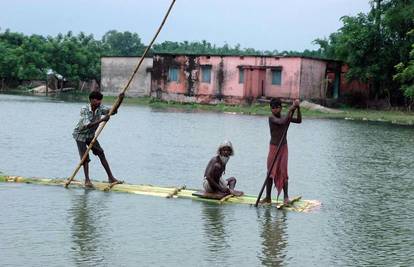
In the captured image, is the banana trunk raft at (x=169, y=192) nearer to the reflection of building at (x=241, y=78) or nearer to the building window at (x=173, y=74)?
the reflection of building at (x=241, y=78)

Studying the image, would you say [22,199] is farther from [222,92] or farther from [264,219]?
[222,92]

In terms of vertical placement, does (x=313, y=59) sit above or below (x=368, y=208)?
above

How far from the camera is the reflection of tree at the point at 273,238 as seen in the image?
7934 mm

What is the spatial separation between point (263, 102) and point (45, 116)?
1809 cm

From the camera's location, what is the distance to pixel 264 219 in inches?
393

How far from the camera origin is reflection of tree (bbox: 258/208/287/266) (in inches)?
312

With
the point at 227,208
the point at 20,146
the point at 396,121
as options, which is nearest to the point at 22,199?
the point at 227,208

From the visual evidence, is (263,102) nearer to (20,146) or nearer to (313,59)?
(313,59)

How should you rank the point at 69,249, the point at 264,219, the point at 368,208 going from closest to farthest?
the point at 69,249 → the point at 264,219 → the point at 368,208

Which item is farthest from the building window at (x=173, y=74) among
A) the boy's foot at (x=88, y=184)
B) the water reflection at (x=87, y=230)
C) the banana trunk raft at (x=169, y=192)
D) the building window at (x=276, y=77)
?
the water reflection at (x=87, y=230)

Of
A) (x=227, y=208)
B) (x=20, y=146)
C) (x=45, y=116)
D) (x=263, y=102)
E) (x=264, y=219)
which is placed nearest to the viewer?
(x=264, y=219)

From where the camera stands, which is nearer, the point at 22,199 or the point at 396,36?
the point at 22,199

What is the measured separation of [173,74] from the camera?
167 ft

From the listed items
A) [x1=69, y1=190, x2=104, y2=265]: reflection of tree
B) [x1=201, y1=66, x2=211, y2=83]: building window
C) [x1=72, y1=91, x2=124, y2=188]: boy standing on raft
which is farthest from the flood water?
[x1=201, y1=66, x2=211, y2=83]: building window
